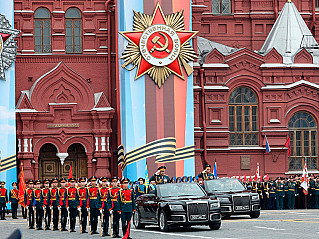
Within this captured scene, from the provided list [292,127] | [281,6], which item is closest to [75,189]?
[292,127]

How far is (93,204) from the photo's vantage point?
2086cm

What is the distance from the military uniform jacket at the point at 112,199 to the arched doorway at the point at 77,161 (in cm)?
1823

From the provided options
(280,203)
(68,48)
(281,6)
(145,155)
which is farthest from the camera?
(281,6)

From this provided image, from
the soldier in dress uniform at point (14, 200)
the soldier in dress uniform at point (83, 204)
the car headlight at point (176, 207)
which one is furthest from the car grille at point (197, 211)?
the soldier in dress uniform at point (14, 200)

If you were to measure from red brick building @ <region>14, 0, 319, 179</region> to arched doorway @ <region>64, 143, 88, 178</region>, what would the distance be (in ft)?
0.17

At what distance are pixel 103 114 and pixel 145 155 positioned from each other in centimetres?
336

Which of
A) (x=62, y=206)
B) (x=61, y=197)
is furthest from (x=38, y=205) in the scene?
(x=62, y=206)

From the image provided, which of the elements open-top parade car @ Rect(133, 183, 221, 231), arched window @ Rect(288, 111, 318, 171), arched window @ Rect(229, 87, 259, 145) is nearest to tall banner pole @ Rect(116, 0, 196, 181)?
arched window @ Rect(229, 87, 259, 145)

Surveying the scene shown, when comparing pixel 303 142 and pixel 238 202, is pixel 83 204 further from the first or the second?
pixel 303 142

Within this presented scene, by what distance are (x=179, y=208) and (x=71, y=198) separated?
172 inches

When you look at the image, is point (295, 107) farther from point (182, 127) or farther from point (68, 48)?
point (68, 48)

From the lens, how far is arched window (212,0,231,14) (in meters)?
41.4

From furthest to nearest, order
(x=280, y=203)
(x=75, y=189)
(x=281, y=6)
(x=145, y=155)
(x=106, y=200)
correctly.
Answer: (x=281, y=6), (x=145, y=155), (x=280, y=203), (x=75, y=189), (x=106, y=200)

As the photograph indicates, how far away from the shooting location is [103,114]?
37.2m
